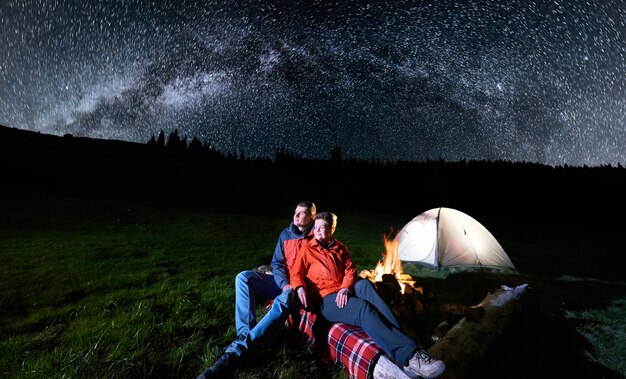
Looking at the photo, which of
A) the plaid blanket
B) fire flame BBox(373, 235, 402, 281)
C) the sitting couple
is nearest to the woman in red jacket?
the sitting couple

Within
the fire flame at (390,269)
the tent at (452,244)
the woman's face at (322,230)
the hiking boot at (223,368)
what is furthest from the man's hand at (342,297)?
the tent at (452,244)

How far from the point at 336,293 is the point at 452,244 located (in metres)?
8.04

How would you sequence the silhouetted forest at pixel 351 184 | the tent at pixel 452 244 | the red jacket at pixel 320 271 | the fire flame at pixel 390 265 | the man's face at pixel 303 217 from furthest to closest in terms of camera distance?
the silhouetted forest at pixel 351 184 < the tent at pixel 452 244 < the fire flame at pixel 390 265 < the man's face at pixel 303 217 < the red jacket at pixel 320 271

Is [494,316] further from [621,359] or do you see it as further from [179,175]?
[179,175]

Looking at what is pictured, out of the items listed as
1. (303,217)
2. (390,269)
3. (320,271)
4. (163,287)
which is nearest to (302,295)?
(320,271)

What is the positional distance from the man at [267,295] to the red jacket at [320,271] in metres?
0.25

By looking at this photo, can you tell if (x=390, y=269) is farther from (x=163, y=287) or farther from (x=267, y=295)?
(x=163, y=287)

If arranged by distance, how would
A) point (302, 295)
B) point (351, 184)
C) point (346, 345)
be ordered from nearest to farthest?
point (346, 345) → point (302, 295) → point (351, 184)

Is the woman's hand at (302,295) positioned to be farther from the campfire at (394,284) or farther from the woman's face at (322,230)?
the campfire at (394,284)

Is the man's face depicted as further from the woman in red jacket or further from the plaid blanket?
the plaid blanket

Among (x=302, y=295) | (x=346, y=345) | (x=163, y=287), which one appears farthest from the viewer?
(x=163, y=287)

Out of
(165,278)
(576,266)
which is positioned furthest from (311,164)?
(165,278)

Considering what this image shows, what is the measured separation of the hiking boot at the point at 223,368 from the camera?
3496 mm

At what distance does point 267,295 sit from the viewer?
5.15 meters
